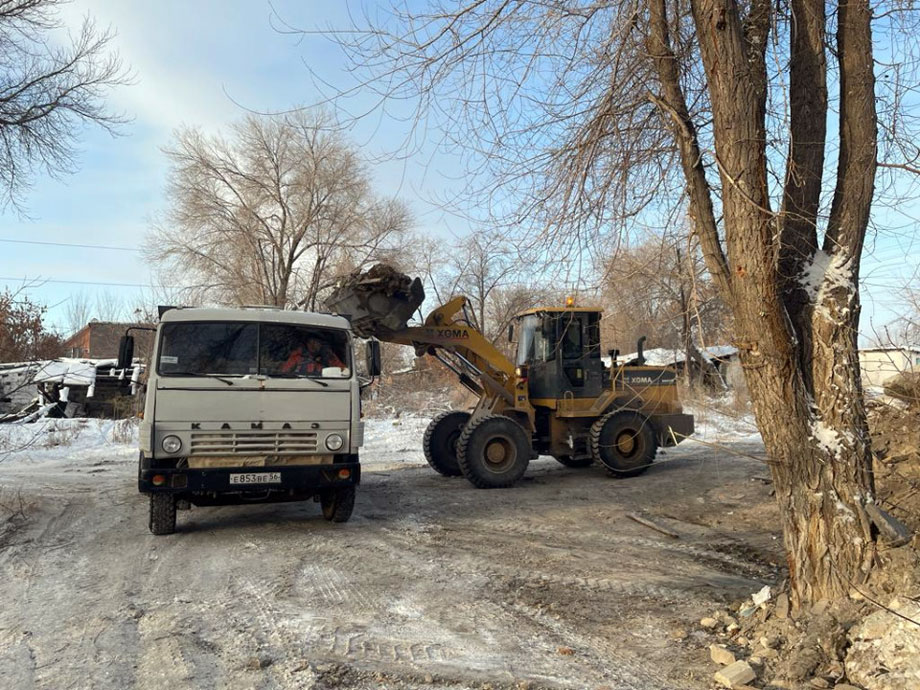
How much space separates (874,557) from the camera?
3.87 meters

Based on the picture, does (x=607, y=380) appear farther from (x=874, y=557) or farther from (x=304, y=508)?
(x=874, y=557)

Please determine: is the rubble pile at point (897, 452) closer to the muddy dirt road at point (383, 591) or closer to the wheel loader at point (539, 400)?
the muddy dirt road at point (383, 591)

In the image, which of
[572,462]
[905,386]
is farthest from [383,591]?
[572,462]

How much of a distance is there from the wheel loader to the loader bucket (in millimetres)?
263

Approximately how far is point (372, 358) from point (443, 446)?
13.7 ft

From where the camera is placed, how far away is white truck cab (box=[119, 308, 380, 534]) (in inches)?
264

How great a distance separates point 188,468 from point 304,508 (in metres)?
2.25

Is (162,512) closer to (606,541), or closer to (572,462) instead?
(606,541)

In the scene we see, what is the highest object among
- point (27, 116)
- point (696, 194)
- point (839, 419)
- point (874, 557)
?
point (27, 116)

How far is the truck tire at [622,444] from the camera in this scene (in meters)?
11.0

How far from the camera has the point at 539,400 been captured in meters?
11.5

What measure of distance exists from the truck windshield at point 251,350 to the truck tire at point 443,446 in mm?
4394

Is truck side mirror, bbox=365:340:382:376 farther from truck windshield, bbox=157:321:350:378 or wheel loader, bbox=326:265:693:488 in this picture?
wheel loader, bbox=326:265:693:488

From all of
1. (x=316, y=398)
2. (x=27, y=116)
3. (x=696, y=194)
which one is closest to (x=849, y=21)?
(x=696, y=194)
